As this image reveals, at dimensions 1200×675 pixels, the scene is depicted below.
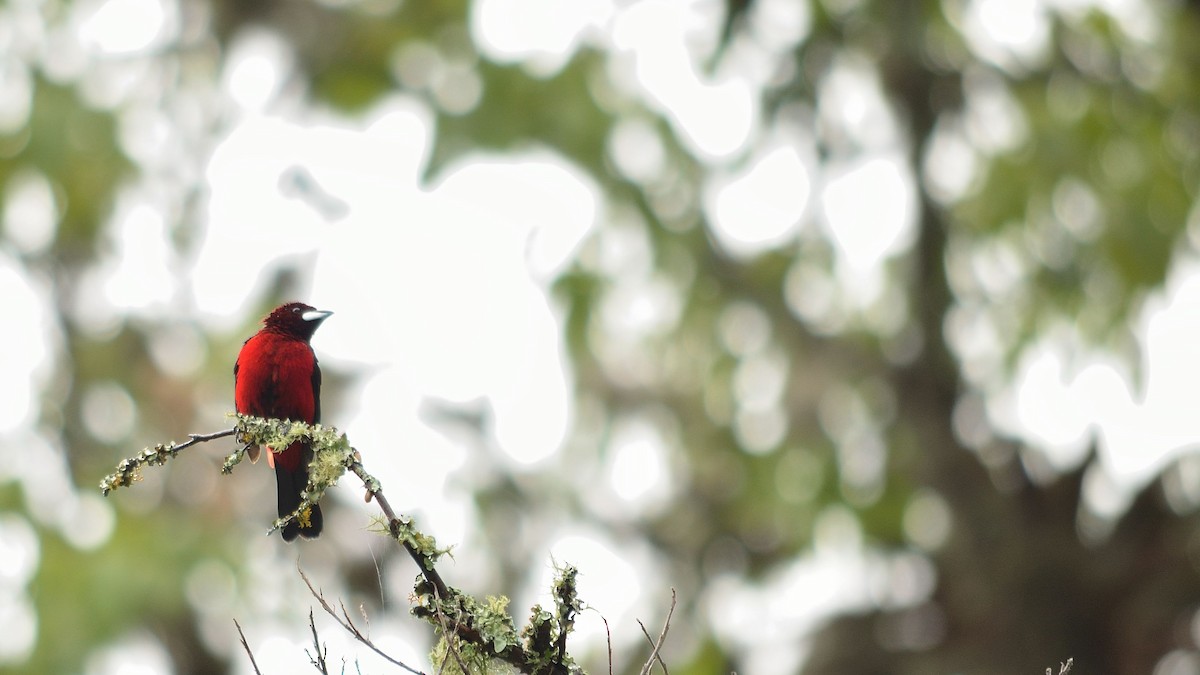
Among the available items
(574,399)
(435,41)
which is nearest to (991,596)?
(574,399)

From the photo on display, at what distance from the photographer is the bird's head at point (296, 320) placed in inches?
185

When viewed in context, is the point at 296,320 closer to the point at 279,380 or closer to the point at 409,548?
the point at 279,380

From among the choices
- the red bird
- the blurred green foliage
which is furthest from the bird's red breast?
the blurred green foliage

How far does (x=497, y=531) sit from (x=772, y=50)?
4.62 metres

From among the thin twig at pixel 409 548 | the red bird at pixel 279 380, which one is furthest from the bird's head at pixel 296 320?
the thin twig at pixel 409 548

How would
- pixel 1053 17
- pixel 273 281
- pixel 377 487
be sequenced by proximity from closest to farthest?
pixel 377 487, pixel 1053 17, pixel 273 281

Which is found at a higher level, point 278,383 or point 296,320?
point 296,320

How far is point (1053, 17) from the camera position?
31.7 feet

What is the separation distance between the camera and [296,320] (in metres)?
4.73

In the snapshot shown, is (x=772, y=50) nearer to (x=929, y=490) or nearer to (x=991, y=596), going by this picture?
(x=929, y=490)

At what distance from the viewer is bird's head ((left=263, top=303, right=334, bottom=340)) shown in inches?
185

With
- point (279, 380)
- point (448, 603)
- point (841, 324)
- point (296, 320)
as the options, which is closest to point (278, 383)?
point (279, 380)

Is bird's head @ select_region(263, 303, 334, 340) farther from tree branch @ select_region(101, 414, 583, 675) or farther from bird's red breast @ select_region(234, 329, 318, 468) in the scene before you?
tree branch @ select_region(101, 414, 583, 675)

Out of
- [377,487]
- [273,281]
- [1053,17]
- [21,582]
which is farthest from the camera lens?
[273,281]
